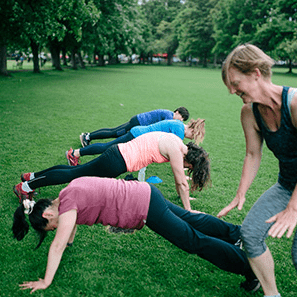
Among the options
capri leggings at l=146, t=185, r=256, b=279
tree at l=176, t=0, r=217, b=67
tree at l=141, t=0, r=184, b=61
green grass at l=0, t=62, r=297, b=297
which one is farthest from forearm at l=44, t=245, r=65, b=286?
tree at l=141, t=0, r=184, b=61

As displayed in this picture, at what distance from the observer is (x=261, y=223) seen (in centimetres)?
218

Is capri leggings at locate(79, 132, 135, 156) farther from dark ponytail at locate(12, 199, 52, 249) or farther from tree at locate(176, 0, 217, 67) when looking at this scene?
tree at locate(176, 0, 217, 67)

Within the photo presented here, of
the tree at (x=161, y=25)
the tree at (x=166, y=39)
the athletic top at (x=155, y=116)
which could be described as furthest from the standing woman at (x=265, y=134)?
the tree at (x=166, y=39)

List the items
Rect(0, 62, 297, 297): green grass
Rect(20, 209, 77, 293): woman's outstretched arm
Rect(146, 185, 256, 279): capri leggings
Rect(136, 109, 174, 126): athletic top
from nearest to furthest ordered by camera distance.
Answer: Rect(20, 209, 77, 293): woman's outstretched arm
Rect(146, 185, 256, 279): capri leggings
Rect(0, 62, 297, 297): green grass
Rect(136, 109, 174, 126): athletic top

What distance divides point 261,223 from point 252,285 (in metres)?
0.83

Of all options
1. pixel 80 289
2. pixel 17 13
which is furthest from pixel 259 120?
pixel 17 13

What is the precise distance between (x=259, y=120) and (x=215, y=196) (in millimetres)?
2645

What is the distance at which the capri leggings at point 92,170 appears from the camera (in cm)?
350

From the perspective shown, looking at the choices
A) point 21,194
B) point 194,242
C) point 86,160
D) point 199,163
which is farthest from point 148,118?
point 194,242

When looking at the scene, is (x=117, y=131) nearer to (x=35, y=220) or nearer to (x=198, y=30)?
(x=35, y=220)

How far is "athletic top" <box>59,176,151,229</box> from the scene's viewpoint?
95.9 inches

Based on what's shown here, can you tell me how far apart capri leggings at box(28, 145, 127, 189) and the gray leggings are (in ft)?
5.59

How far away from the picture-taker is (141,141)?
359cm

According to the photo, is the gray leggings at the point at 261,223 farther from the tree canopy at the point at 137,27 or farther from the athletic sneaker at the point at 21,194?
the tree canopy at the point at 137,27
